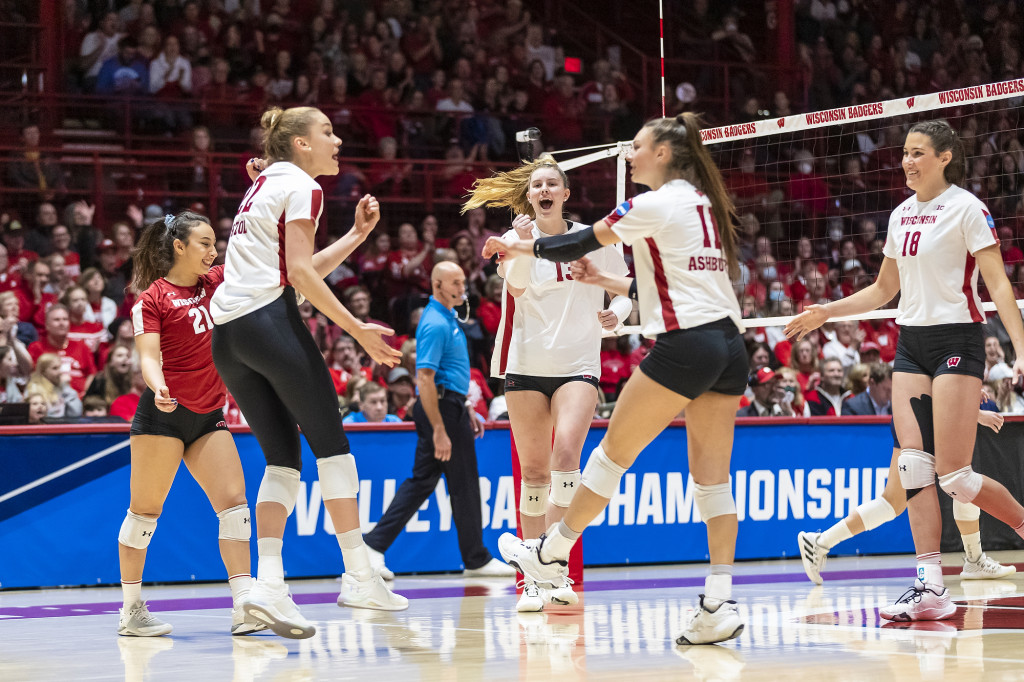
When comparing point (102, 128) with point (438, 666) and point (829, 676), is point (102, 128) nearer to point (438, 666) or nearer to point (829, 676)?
point (438, 666)

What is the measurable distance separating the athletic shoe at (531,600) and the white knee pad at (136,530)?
183 cm

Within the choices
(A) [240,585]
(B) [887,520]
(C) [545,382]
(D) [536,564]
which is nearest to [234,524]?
(A) [240,585]

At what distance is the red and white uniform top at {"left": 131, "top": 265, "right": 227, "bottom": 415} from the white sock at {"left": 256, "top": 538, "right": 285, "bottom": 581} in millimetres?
1023

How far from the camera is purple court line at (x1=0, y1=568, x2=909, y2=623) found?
6.97 m

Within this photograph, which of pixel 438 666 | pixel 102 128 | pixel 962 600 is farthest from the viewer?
pixel 102 128

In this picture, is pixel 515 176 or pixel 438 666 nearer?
pixel 438 666

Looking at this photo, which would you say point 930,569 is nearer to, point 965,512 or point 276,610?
point 965,512

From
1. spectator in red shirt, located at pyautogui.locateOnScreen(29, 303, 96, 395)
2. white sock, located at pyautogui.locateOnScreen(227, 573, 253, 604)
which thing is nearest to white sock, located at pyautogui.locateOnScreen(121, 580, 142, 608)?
white sock, located at pyautogui.locateOnScreen(227, 573, 253, 604)

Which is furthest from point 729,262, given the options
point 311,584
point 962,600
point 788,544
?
point 788,544

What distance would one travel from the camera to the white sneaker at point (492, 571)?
352 inches

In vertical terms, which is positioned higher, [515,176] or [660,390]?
[515,176]

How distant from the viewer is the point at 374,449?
9.05m

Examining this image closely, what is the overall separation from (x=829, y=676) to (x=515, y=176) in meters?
3.43

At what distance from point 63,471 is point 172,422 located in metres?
2.87
